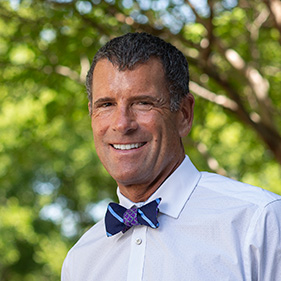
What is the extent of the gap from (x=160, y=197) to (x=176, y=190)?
0.27 ft

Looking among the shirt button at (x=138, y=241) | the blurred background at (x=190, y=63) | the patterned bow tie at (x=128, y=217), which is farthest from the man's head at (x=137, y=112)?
the blurred background at (x=190, y=63)

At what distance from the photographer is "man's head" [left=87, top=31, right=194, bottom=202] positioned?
232 cm

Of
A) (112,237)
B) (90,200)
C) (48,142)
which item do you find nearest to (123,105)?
(112,237)

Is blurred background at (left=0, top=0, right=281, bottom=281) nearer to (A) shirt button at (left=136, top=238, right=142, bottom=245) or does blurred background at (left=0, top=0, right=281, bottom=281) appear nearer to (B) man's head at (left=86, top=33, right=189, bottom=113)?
(B) man's head at (left=86, top=33, right=189, bottom=113)

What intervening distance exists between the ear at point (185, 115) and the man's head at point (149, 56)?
1.9 inches

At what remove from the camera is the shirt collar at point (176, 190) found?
2.34 m

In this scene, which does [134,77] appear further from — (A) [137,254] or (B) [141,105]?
(A) [137,254]

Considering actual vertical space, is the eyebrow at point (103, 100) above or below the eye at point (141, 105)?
below

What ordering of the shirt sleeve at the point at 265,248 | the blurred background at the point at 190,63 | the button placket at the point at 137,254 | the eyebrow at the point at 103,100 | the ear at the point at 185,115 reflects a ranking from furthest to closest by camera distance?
1. the blurred background at the point at 190,63
2. the ear at the point at 185,115
3. the eyebrow at the point at 103,100
4. the button placket at the point at 137,254
5. the shirt sleeve at the point at 265,248

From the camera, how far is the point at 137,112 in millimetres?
2320

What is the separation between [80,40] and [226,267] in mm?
5353

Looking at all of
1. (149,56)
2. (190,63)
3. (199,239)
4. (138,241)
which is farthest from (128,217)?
(190,63)

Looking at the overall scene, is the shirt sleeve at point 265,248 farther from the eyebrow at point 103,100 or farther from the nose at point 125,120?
the eyebrow at point 103,100

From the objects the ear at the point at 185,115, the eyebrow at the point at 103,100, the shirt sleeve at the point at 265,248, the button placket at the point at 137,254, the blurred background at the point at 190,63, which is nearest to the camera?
the shirt sleeve at the point at 265,248
